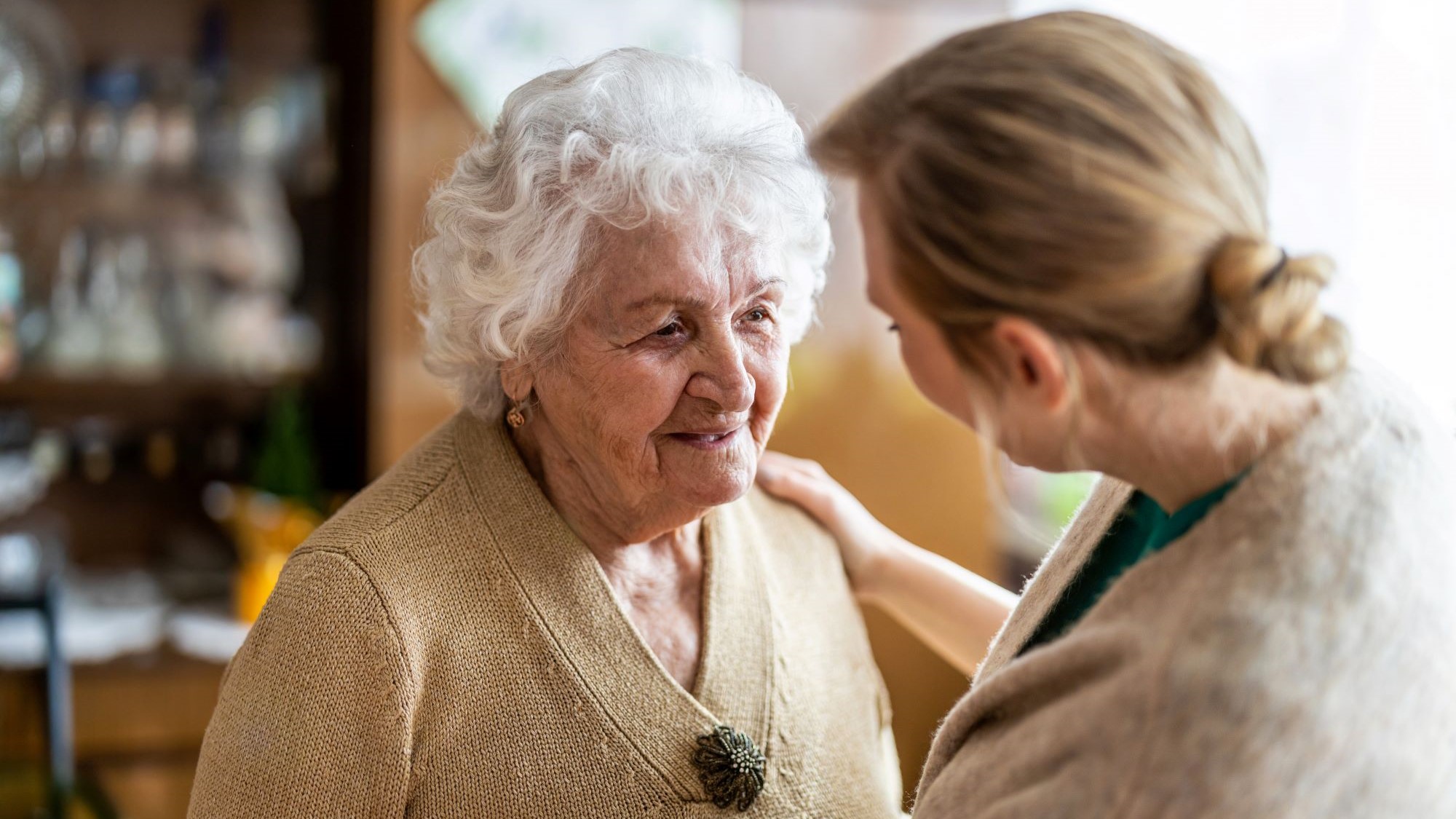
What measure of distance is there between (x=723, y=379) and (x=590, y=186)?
9.2 inches

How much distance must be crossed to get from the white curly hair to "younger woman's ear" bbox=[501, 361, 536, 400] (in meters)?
0.01

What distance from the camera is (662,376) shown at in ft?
4.04

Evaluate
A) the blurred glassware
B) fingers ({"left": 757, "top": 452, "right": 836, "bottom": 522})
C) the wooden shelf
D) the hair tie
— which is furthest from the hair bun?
the blurred glassware

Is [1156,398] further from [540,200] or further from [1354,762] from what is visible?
[540,200]

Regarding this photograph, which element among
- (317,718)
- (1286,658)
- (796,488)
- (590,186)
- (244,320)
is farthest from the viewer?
(244,320)

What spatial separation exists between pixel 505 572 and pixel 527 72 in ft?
6.19

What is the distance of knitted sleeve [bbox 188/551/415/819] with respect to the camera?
42.3 inches

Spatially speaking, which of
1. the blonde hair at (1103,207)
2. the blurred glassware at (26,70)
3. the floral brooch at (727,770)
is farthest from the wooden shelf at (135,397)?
the blonde hair at (1103,207)

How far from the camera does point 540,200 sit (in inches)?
47.3

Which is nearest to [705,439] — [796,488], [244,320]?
[796,488]

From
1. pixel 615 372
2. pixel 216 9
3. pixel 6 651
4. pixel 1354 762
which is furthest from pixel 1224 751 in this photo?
pixel 216 9

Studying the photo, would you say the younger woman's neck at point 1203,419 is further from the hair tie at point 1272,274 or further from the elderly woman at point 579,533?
the elderly woman at point 579,533

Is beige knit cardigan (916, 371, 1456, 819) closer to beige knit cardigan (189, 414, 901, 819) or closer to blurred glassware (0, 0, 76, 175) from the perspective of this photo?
beige knit cardigan (189, 414, 901, 819)

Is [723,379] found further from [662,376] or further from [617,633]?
[617,633]
